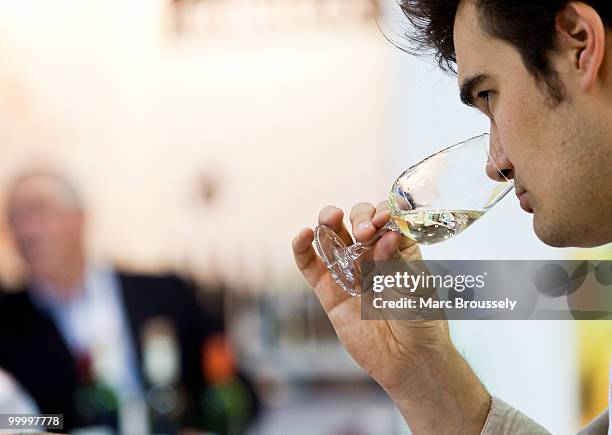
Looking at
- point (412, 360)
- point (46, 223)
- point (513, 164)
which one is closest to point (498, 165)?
point (513, 164)

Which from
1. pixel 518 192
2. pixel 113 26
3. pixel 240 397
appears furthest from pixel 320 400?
pixel 518 192

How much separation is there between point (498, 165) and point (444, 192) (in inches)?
2.7

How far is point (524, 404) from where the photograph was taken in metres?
2.09

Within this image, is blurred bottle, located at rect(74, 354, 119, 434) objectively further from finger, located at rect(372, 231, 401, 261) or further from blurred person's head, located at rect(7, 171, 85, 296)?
finger, located at rect(372, 231, 401, 261)

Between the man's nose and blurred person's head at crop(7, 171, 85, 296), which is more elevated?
the man's nose

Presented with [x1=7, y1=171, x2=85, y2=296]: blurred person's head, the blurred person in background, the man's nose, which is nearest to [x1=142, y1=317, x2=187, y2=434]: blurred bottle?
the blurred person in background

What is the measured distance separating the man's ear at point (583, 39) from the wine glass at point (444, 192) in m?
0.17

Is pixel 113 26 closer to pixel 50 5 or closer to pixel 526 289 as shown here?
pixel 50 5

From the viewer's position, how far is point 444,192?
109cm

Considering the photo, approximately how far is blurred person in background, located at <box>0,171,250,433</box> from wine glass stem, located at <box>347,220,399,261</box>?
5.12 ft

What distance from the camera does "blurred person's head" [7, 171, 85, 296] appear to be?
2928 millimetres

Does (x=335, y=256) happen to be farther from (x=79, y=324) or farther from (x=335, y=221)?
(x=79, y=324)

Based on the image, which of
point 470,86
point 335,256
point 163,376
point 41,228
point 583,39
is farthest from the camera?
point 41,228

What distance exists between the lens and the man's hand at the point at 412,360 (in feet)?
3.93
